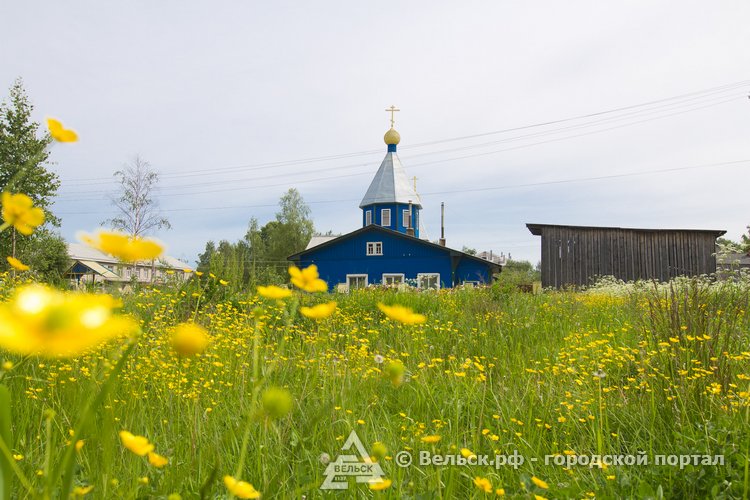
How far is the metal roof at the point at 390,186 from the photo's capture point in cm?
2911

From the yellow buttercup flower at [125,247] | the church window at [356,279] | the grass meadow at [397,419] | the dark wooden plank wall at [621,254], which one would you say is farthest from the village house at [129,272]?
the church window at [356,279]

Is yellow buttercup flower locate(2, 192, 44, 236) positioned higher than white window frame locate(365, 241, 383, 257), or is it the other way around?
white window frame locate(365, 241, 383, 257)

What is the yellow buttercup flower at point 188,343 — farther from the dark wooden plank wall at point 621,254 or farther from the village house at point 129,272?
the dark wooden plank wall at point 621,254

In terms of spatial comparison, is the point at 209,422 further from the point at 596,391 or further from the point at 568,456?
the point at 596,391

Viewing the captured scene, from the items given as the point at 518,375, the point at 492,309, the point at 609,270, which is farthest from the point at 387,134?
the point at 518,375

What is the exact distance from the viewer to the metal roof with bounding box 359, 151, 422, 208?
29.1 metres

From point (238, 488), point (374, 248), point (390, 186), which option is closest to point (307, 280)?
point (238, 488)

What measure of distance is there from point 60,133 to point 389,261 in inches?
956

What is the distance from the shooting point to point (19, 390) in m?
2.38

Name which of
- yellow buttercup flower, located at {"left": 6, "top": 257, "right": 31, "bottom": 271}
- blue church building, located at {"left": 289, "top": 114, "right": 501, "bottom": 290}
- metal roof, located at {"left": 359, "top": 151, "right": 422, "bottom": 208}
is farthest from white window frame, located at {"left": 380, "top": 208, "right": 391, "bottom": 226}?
yellow buttercup flower, located at {"left": 6, "top": 257, "right": 31, "bottom": 271}

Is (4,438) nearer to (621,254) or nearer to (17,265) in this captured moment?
(17,265)

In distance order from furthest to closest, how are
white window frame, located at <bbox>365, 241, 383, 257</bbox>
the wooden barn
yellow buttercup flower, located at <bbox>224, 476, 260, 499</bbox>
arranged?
1. white window frame, located at <bbox>365, 241, 383, 257</bbox>
2. the wooden barn
3. yellow buttercup flower, located at <bbox>224, 476, 260, 499</bbox>

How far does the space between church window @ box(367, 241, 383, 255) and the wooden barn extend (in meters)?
7.80

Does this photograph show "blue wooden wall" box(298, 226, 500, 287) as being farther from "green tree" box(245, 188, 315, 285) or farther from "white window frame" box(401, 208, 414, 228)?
"green tree" box(245, 188, 315, 285)
